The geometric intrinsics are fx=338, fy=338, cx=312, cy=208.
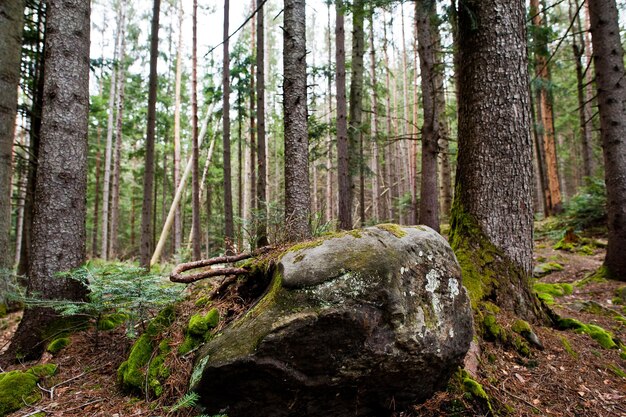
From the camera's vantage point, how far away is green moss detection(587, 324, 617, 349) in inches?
147

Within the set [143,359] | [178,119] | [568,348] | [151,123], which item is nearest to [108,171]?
[178,119]

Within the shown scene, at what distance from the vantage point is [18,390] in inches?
108

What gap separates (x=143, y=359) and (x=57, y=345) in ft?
4.61

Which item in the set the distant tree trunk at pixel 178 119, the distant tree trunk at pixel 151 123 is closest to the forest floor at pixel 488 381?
the distant tree trunk at pixel 151 123

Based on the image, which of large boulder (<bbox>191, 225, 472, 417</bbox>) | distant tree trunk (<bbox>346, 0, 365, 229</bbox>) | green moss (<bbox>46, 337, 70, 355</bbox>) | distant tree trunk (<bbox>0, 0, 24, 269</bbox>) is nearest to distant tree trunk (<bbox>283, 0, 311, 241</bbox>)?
large boulder (<bbox>191, 225, 472, 417</bbox>)

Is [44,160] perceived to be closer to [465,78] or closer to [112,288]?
[112,288]

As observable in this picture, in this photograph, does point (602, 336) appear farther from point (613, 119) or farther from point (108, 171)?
point (108, 171)

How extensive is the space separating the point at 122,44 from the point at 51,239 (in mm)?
19404

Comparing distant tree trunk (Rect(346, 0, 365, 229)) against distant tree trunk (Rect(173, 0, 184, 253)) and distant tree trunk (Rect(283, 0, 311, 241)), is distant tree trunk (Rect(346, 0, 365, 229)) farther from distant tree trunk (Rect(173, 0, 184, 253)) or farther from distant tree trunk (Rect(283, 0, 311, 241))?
distant tree trunk (Rect(173, 0, 184, 253))

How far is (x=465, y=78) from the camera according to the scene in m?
4.11

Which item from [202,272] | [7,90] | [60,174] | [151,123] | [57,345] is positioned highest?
[151,123]

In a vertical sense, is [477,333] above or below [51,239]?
below

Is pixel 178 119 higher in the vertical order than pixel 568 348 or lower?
higher

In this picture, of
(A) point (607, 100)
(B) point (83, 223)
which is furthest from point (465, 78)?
(B) point (83, 223)
